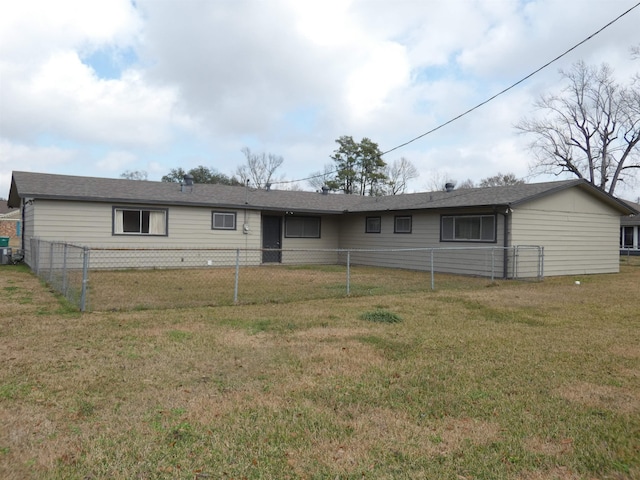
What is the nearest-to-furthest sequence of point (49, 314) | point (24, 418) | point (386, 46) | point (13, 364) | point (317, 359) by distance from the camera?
point (24, 418) < point (13, 364) < point (317, 359) < point (49, 314) < point (386, 46)

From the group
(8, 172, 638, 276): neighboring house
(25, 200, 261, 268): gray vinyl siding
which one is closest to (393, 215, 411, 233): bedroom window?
(8, 172, 638, 276): neighboring house

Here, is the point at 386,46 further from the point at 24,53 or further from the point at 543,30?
the point at 24,53

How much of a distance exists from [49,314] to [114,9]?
803 centimetres

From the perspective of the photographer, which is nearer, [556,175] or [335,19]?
[335,19]

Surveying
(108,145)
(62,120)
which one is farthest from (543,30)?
(108,145)

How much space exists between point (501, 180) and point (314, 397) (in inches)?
1997

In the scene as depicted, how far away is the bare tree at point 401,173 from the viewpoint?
158 feet

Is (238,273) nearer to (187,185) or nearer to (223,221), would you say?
(223,221)

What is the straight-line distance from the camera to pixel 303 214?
2044 centimetres

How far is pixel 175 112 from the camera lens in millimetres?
22094

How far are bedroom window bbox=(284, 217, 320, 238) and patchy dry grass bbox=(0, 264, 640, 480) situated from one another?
1299 cm

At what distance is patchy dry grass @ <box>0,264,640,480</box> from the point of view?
9.28 ft

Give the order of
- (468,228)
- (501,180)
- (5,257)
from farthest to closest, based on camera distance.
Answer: (501,180) → (5,257) → (468,228)

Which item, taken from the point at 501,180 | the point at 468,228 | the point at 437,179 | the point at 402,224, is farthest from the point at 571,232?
the point at 437,179
